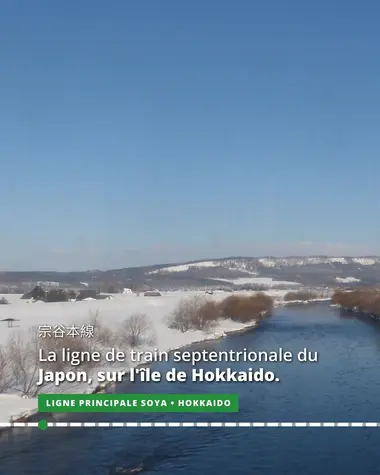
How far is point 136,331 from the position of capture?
5.94 metres

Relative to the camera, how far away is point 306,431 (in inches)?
173

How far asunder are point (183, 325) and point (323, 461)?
14.5ft

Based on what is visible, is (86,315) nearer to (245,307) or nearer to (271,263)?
(245,307)

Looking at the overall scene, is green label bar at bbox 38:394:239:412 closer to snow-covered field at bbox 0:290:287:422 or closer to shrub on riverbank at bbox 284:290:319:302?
snow-covered field at bbox 0:290:287:422

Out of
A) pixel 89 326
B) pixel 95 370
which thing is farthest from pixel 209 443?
pixel 89 326

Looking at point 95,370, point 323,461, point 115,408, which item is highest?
point 95,370

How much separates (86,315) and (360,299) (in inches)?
373

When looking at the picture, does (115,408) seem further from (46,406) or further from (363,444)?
(363,444)

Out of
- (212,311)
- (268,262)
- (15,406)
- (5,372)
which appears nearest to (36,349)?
(15,406)

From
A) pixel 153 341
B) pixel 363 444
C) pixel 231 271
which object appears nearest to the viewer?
pixel 363 444

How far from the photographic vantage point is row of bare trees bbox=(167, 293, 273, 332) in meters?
8.16

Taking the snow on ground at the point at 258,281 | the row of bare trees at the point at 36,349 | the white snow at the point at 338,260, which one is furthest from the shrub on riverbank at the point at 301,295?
the row of bare trees at the point at 36,349

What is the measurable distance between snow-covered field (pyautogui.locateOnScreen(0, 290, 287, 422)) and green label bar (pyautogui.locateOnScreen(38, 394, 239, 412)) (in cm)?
10

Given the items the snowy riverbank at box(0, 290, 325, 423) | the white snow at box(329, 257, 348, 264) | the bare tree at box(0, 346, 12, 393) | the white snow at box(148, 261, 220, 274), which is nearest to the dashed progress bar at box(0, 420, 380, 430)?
the snowy riverbank at box(0, 290, 325, 423)
